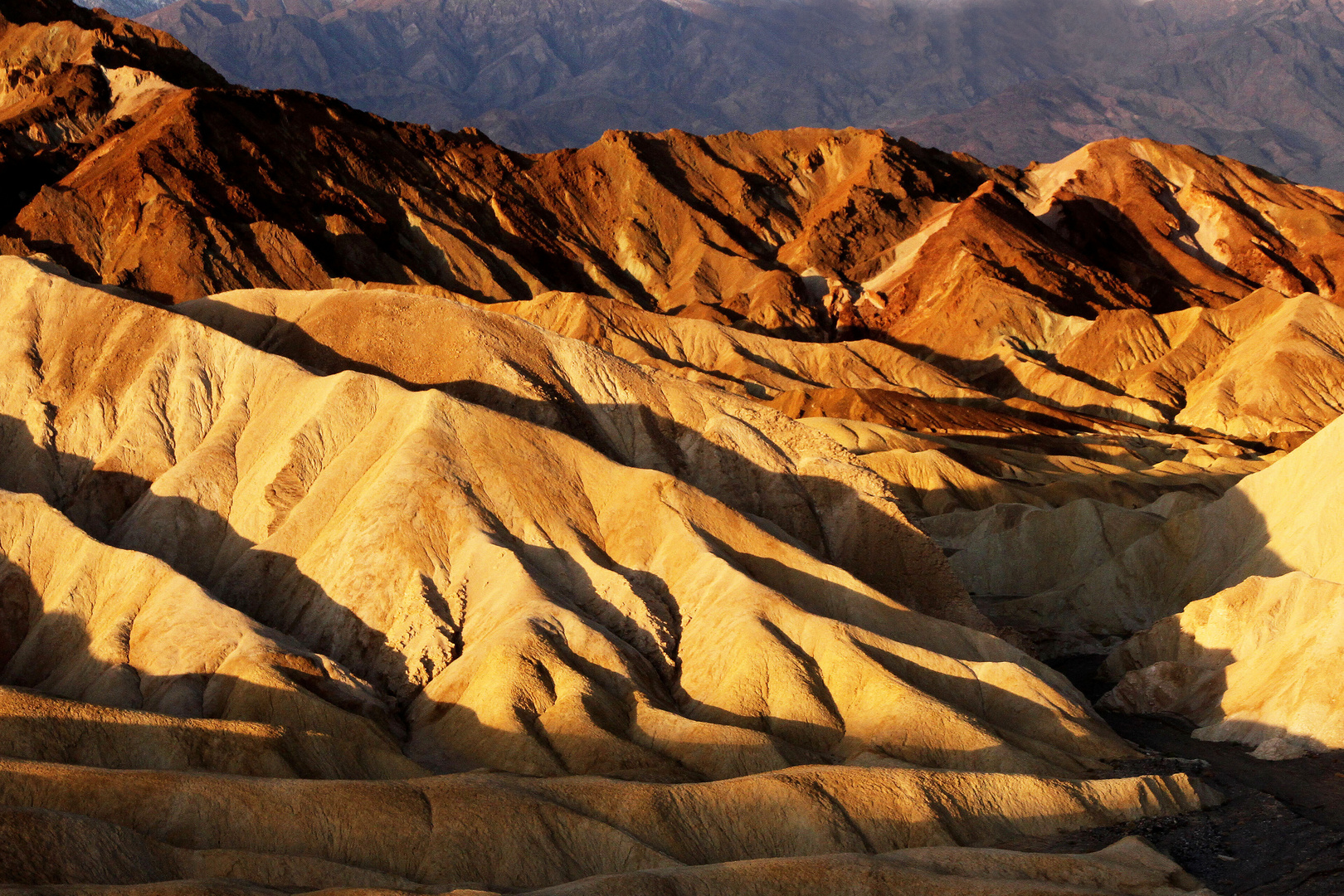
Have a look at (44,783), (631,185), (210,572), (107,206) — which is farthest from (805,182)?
(44,783)

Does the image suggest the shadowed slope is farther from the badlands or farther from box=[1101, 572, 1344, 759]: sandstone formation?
box=[1101, 572, 1344, 759]: sandstone formation

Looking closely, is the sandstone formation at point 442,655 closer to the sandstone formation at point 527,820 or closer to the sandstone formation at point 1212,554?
the sandstone formation at point 527,820

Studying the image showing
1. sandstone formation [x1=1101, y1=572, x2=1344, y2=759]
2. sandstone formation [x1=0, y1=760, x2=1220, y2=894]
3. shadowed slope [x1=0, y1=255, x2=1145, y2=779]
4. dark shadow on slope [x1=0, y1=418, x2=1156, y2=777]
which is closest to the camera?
sandstone formation [x1=0, y1=760, x2=1220, y2=894]

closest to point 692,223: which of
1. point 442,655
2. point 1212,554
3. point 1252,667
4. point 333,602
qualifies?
point 1212,554

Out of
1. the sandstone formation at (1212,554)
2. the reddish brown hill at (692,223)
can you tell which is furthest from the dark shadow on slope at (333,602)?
the reddish brown hill at (692,223)

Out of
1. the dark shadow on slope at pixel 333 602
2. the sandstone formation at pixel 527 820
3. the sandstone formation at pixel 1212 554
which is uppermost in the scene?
the sandstone formation at pixel 527 820

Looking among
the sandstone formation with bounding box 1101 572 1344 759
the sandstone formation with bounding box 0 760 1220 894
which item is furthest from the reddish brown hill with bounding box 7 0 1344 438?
the sandstone formation with bounding box 0 760 1220 894

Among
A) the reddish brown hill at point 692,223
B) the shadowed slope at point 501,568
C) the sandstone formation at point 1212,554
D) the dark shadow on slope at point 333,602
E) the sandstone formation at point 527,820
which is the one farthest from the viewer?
the reddish brown hill at point 692,223

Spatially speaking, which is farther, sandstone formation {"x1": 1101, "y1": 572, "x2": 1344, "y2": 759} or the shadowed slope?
sandstone formation {"x1": 1101, "y1": 572, "x2": 1344, "y2": 759}
